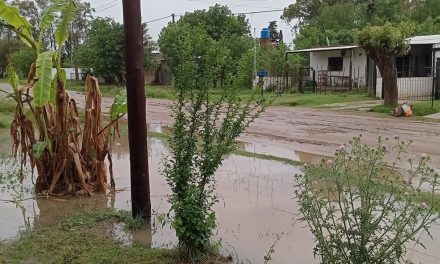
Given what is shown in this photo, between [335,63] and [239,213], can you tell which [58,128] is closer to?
[239,213]

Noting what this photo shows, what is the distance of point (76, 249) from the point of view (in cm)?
499

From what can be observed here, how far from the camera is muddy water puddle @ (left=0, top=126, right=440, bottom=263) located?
5184 mm

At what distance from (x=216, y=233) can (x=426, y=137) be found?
983 cm

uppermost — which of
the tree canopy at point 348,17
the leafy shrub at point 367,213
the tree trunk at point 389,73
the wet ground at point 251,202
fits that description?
the tree canopy at point 348,17

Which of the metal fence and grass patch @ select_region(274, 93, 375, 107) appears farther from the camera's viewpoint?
grass patch @ select_region(274, 93, 375, 107)

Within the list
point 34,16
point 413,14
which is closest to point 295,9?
point 413,14

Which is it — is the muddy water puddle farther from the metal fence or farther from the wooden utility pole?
the metal fence

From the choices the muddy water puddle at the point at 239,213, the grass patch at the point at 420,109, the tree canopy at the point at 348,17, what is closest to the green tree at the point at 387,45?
the grass patch at the point at 420,109

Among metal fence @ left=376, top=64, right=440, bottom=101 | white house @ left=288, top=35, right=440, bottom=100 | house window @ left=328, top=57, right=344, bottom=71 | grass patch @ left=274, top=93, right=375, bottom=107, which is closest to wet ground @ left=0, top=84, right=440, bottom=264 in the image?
grass patch @ left=274, top=93, right=375, bottom=107

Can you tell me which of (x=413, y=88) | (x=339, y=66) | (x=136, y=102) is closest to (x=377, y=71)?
(x=413, y=88)

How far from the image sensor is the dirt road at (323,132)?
11.7 meters

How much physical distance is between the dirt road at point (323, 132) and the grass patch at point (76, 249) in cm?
583

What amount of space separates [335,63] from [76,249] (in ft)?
107

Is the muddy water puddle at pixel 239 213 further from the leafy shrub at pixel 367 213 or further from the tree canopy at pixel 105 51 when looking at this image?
the tree canopy at pixel 105 51
